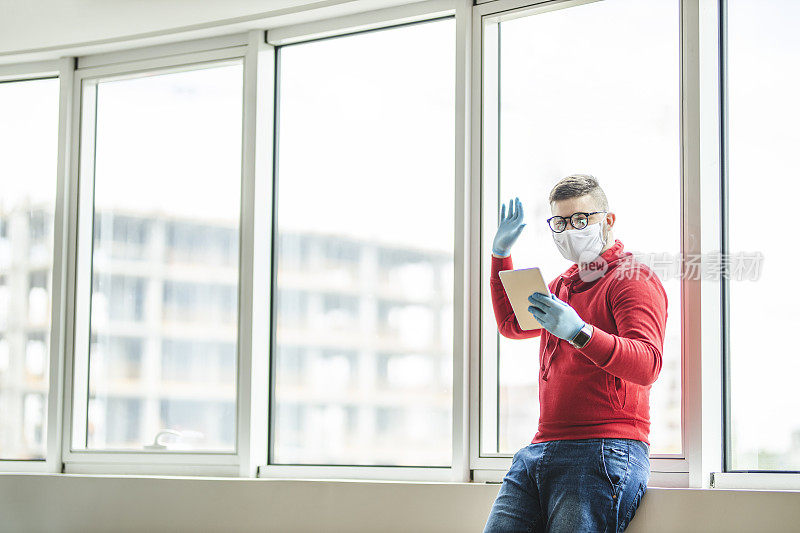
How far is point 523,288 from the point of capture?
2426 mm

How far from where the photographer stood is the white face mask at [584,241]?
2508 mm

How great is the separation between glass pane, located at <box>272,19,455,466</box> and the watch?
2.84 ft

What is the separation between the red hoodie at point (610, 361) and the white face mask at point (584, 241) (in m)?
0.03

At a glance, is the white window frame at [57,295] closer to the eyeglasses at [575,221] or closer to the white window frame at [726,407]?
the eyeglasses at [575,221]

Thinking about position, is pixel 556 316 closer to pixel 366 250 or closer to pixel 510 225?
pixel 510 225

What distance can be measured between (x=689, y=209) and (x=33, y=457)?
2548 mm

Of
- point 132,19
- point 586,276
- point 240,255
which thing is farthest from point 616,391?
point 132,19

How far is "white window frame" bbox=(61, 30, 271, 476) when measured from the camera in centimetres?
331

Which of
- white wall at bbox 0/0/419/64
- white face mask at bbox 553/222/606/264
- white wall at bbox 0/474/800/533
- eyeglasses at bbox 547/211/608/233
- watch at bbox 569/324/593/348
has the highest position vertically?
white wall at bbox 0/0/419/64

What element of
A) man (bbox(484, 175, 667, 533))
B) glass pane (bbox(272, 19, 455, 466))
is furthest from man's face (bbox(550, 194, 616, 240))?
glass pane (bbox(272, 19, 455, 466))

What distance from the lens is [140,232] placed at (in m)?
3.61

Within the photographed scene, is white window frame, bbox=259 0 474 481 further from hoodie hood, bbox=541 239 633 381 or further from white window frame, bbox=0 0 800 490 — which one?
hoodie hood, bbox=541 239 633 381

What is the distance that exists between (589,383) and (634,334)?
0.56 feet

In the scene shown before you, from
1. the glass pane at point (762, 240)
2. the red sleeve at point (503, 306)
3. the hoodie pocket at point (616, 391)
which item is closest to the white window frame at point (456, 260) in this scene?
the red sleeve at point (503, 306)
